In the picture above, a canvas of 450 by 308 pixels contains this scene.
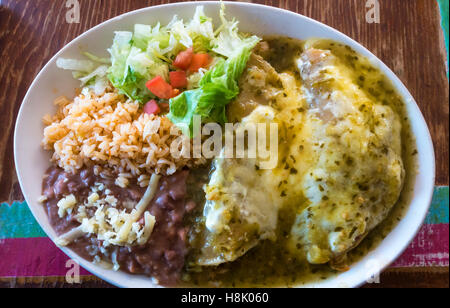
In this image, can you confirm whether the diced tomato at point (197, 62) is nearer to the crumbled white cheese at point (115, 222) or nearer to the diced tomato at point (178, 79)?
the diced tomato at point (178, 79)

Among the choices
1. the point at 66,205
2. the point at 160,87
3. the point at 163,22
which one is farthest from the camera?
the point at 163,22

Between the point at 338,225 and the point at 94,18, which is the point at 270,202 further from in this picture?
the point at 94,18

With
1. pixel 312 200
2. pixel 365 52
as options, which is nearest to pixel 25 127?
pixel 312 200

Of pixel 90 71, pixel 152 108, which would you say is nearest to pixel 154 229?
pixel 152 108

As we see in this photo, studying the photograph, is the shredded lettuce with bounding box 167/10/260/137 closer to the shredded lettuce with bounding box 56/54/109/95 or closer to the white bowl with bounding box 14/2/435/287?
the white bowl with bounding box 14/2/435/287

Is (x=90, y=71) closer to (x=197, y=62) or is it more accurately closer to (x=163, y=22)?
(x=163, y=22)
